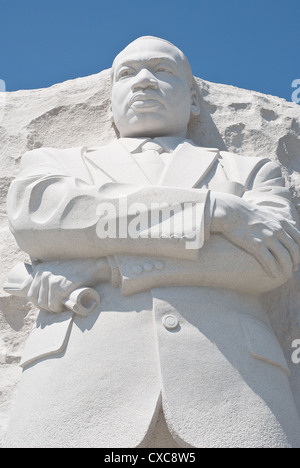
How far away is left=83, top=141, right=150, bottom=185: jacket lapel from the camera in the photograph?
410 centimetres

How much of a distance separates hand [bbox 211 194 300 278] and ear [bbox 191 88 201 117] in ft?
4.01

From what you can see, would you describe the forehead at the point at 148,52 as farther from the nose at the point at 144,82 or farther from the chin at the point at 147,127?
the chin at the point at 147,127

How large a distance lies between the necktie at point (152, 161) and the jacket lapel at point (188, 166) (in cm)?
6

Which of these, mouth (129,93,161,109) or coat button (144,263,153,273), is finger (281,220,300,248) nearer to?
coat button (144,263,153,273)

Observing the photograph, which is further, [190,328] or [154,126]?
[154,126]

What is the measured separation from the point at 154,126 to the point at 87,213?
965mm

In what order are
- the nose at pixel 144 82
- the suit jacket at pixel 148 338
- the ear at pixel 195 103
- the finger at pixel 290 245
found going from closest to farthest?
the suit jacket at pixel 148 338 → the finger at pixel 290 245 → the nose at pixel 144 82 → the ear at pixel 195 103

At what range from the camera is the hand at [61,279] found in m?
3.71

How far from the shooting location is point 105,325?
3.60m

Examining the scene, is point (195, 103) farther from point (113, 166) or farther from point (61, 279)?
point (61, 279)

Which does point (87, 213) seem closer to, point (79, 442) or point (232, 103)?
point (79, 442)

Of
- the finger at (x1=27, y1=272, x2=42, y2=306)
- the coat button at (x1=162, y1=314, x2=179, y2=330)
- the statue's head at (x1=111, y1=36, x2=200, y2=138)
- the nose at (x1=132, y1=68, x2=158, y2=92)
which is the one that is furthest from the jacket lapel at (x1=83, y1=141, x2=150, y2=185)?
the coat button at (x1=162, y1=314, x2=179, y2=330)

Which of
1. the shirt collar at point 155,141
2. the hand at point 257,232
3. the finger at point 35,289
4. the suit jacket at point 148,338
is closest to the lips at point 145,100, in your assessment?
the shirt collar at point 155,141

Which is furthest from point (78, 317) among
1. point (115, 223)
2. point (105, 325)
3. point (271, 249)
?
point (271, 249)
